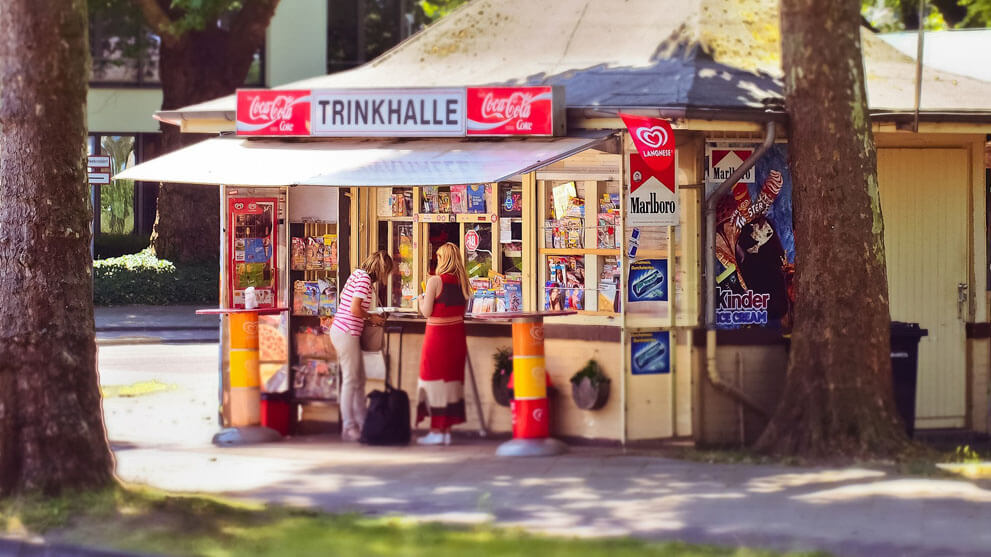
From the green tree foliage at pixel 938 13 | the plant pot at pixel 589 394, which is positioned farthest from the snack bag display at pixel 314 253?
the green tree foliage at pixel 938 13

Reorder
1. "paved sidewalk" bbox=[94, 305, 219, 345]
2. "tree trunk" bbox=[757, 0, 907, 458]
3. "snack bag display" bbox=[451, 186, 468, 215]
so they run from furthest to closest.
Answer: "paved sidewalk" bbox=[94, 305, 219, 345] < "snack bag display" bbox=[451, 186, 468, 215] < "tree trunk" bbox=[757, 0, 907, 458]

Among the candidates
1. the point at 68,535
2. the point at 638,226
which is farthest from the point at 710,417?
the point at 68,535

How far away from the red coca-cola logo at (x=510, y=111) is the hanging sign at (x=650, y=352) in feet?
5.85

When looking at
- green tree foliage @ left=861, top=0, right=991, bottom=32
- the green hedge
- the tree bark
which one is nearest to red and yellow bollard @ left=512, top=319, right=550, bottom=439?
the green hedge

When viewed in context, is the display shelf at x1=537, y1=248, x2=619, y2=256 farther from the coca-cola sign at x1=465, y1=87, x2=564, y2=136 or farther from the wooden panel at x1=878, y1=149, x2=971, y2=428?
the wooden panel at x1=878, y1=149, x2=971, y2=428

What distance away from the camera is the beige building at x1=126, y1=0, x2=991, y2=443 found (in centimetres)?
1120

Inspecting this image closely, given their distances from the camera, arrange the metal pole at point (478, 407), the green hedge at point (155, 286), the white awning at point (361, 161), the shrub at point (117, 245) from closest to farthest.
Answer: the white awning at point (361, 161) < the metal pole at point (478, 407) < the green hedge at point (155, 286) < the shrub at point (117, 245)

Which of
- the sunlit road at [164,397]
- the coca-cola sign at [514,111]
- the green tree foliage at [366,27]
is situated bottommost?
the sunlit road at [164,397]

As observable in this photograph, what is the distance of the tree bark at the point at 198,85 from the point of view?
27.7m

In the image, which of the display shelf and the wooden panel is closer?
the display shelf

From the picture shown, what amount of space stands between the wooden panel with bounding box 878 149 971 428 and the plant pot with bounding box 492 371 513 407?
11.1ft

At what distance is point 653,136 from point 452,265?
2096 mm

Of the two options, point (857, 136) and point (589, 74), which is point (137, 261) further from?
point (857, 136)

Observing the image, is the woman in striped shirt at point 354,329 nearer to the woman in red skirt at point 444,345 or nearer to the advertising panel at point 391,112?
the woman in red skirt at point 444,345
